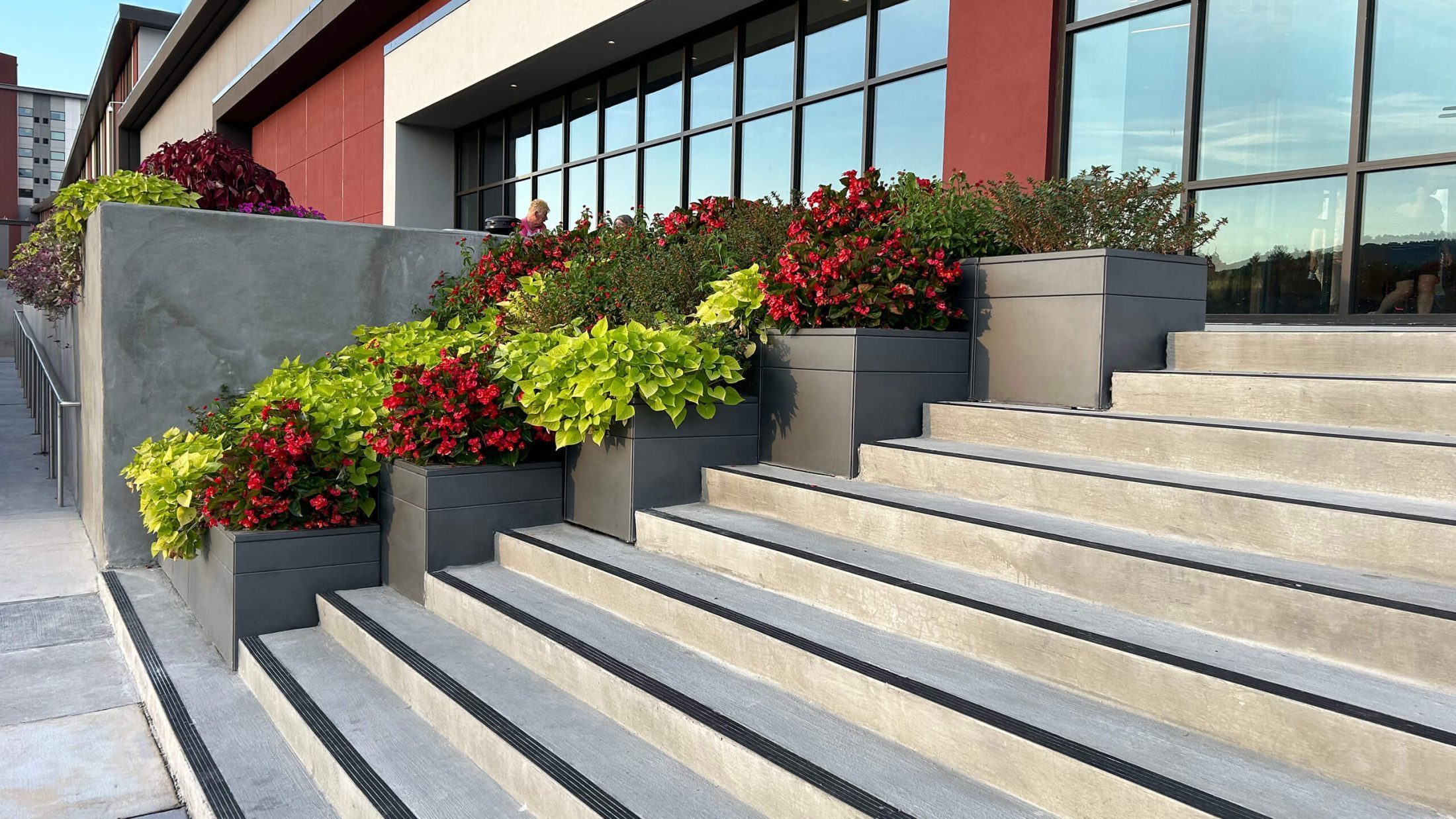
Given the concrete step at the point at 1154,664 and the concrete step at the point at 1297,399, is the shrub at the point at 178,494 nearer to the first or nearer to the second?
the concrete step at the point at 1154,664

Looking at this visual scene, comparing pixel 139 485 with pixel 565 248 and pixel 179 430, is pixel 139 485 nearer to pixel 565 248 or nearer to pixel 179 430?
pixel 179 430

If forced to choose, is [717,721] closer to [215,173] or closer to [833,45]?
[215,173]

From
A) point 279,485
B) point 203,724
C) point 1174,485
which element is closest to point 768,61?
point 279,485

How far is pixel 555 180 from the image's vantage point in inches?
547

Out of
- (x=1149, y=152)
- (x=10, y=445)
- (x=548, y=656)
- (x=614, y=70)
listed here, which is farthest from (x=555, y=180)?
(x=548, y=656)

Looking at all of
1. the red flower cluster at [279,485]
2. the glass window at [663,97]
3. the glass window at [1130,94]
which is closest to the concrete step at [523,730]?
the red flower cluster at [279,485]

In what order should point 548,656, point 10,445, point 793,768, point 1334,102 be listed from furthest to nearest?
point 10,445 → point 1334,102 → point 548,656 → point 793,768

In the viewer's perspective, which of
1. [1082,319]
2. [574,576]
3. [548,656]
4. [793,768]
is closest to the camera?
[793,768]

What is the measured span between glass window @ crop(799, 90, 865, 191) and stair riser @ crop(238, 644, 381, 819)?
6.79 metres

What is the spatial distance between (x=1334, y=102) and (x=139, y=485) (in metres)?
7.00

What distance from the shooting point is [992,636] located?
2.64m

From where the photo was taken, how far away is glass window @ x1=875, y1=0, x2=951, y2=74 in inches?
324

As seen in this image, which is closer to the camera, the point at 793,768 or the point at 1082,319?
the point at 793,768

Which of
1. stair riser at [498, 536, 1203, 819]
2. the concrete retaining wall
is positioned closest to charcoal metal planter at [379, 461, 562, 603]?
stair riser at [498, 536, 1203, 819]
